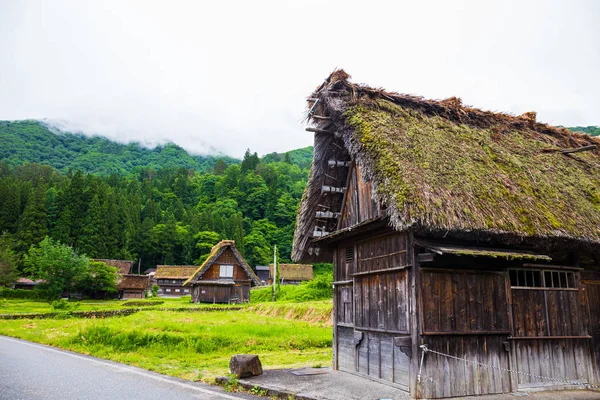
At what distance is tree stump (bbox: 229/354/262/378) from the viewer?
9.05 m

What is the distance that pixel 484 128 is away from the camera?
11180 millimetres

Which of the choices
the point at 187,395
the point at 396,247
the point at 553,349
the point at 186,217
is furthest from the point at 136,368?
the point at 186,217

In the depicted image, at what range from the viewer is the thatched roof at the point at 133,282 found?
54506 mm

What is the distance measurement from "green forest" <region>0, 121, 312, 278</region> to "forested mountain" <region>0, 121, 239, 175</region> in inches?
70.7

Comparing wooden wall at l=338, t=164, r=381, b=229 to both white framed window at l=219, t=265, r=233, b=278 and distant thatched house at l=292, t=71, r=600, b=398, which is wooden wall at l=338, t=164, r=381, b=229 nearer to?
distant thatched house at l=292, t=71, r=600, b=398

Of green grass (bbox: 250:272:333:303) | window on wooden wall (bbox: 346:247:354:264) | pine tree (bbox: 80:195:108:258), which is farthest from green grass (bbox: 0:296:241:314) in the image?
window on wooden wall (bbox: 346:247:354:264)

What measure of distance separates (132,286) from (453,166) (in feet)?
181

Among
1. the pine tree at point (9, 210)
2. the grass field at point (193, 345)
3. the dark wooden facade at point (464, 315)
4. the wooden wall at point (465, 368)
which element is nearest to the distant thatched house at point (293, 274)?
the pine tree at point (9, 210)

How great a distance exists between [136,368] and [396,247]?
781cm

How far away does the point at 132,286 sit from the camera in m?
55.4

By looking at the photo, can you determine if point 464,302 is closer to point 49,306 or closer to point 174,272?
point 49,306

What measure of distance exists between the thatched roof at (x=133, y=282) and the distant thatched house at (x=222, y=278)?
17.4 metres

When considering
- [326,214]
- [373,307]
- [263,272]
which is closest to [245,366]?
[373,307]

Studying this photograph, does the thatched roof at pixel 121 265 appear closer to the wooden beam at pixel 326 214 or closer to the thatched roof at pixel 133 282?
the thatched roof at pixel 133 282
